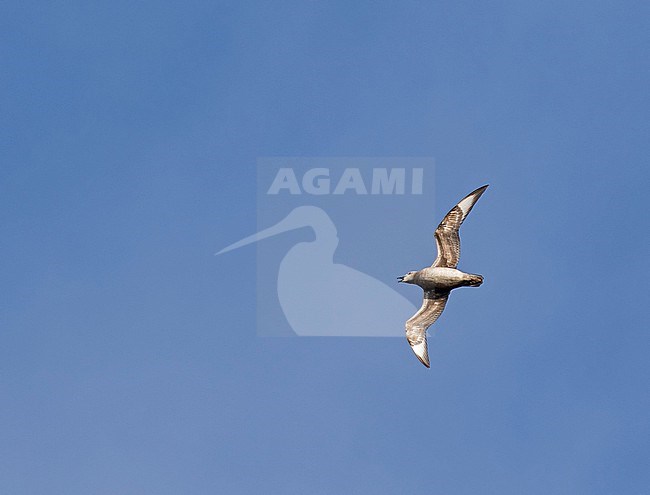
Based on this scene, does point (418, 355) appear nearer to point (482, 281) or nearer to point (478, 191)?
point (482, 281)

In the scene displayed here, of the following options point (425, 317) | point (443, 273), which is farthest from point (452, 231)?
point (425, 317)

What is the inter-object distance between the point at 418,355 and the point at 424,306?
3869 mm

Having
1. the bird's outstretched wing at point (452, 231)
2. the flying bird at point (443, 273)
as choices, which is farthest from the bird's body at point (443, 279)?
the bird's outstretched wing at point (452, 231)

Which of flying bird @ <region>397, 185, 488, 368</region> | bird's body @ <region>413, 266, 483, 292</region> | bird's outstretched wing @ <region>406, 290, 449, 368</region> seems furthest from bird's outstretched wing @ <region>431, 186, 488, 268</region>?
bird's outstretched wing @ <region>406, 290, 449, 368</region>

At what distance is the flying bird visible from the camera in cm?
7919

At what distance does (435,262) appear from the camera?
8038cm

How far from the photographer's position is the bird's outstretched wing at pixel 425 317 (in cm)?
8062

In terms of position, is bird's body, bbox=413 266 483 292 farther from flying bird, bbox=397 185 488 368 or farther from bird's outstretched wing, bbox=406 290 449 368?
bird's outstretched wing, bbox=406 290 449 368

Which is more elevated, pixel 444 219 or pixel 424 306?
pixel 444 219

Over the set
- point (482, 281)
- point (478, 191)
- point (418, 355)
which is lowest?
point (418, 355)

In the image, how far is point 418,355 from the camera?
261ft

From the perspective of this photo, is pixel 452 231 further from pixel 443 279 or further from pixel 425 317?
pixel 425 317

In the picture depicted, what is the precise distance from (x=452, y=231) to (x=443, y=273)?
9.40ft

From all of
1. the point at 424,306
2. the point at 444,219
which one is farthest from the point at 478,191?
the point at 424,306
